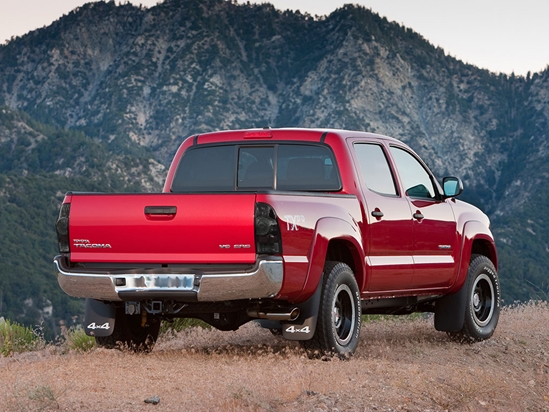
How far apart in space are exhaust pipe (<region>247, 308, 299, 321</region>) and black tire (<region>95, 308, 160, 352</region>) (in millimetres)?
1281

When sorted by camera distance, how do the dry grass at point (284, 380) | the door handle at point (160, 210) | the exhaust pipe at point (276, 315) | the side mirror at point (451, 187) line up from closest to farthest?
1. the dry grass at point (284, 380)
2. the door handle at point (160, 210)
3. the exhaust pipe at point (276, 315)
4. the side mirror at point (451, 187)

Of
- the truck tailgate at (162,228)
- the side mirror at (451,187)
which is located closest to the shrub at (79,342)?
the truck tailgate at (162,228)

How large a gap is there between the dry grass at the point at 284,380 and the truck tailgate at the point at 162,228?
85 centimetres

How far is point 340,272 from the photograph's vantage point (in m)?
7.38

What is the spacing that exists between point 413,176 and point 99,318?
3357mm

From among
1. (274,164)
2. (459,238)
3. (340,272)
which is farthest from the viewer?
(459,238)

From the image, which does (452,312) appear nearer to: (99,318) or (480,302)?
(480,302)

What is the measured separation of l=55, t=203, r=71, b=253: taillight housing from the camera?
7090mm

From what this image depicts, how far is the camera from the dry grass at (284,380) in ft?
18.4

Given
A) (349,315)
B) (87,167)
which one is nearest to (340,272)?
(349,315)

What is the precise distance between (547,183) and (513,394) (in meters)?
186

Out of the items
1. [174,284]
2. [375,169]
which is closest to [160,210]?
[174,284]

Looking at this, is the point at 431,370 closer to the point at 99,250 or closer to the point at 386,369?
the point at 386,369

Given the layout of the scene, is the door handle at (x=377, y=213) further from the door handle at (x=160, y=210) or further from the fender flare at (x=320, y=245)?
the door handle at (x=160, y=210)
